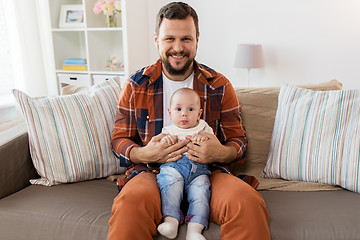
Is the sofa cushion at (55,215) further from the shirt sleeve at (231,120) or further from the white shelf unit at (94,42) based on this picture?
the white shelf unit at (94,42)

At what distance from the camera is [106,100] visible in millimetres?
1697

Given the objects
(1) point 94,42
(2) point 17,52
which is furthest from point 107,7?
(2) point 17,52

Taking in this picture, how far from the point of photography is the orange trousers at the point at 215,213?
1.11m

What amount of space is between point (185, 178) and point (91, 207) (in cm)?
40

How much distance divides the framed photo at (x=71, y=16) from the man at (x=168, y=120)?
6.79 ft

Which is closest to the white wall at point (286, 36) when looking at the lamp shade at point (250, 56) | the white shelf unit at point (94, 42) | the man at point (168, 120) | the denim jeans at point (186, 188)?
the lamp shade at point (250, 56)

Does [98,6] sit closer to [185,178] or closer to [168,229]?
[185,178]

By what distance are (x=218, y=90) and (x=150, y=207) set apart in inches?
26.5

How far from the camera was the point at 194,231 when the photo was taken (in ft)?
3.84

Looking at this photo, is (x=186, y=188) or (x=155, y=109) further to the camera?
(x=155, y=109)

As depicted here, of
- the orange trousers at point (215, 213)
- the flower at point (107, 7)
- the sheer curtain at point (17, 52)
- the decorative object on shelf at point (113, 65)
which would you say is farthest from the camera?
the decorative object on shelf at point (113, 65)

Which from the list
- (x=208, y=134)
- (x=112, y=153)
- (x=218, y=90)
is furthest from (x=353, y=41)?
(x=112, y=153)

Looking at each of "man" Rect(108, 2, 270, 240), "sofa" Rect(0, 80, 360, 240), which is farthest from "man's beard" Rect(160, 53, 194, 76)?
"sofa" Rect(0, 80, 360, 240)

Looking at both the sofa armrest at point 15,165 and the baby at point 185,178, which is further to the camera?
the sofa armrest at point 15,165
